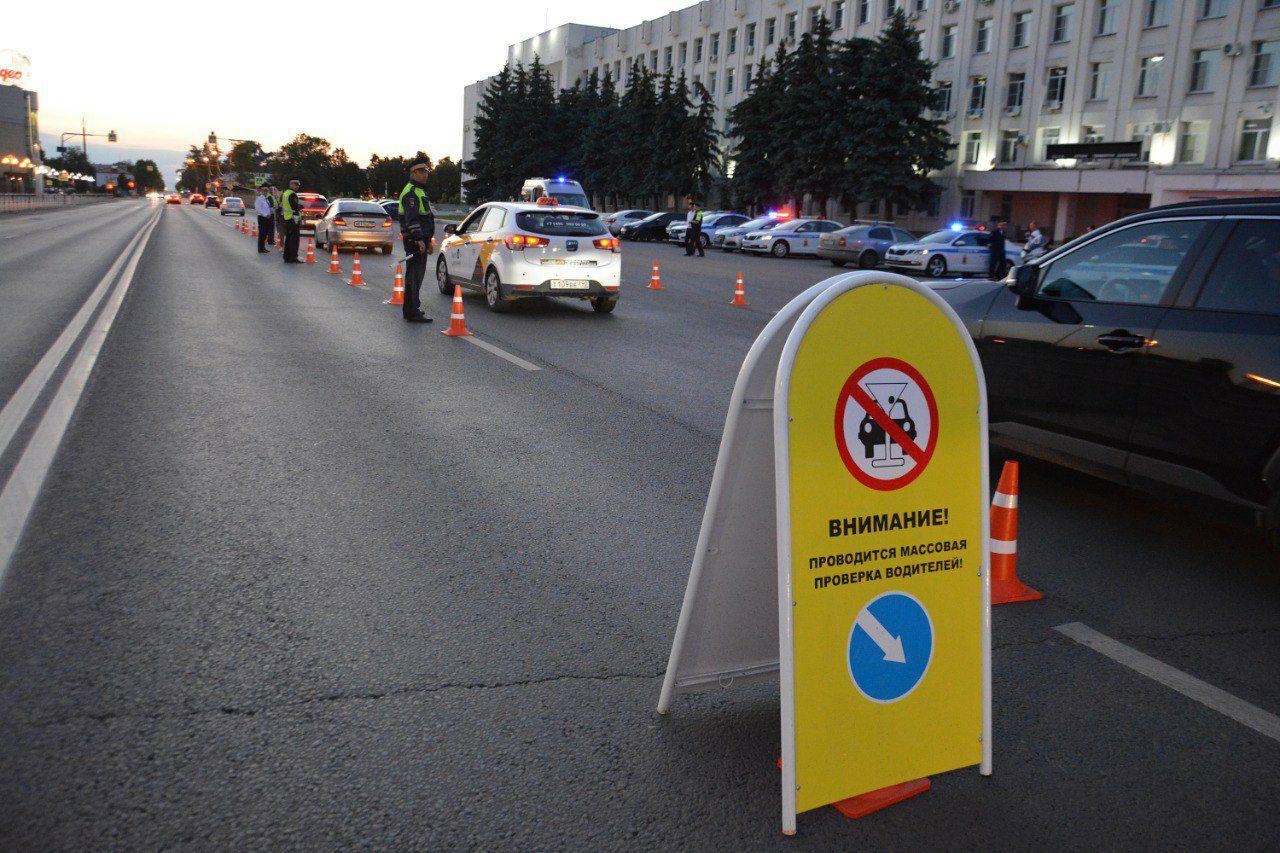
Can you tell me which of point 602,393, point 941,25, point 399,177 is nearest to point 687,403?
point 602,393

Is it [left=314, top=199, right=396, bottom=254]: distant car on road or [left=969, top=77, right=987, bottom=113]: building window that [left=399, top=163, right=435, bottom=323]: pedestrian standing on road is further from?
[left=969, top=77, right=987, bottom=113]: building window

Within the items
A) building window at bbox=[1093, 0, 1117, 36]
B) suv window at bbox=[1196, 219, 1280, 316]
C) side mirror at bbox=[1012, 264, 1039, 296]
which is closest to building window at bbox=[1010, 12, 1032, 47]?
building window at bbox=[1093, 0, 1117, 36]

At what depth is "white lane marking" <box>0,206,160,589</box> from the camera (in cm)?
494

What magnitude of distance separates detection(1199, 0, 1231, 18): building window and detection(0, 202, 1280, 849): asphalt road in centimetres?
4308

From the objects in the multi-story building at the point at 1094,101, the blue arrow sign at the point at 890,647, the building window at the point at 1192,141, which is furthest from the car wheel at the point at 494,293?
the building window at the point at 1192,141

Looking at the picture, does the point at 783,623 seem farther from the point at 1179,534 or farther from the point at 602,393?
the point at 602,393

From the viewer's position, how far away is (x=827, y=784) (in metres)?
2.90

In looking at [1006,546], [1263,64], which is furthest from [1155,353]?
[1263,64]

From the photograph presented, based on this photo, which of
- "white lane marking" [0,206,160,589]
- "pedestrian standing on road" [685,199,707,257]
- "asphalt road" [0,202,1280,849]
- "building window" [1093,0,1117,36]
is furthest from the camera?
"building window" [1093,0,1117,36]

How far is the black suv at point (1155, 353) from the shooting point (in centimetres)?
464

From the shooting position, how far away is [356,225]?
94.0 feet

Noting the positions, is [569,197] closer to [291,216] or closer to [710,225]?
[710,225]

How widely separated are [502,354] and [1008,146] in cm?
4558

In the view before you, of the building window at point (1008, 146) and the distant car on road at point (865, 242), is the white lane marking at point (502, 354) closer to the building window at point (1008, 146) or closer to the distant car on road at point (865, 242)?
the distant car on road at point (865, 242)
